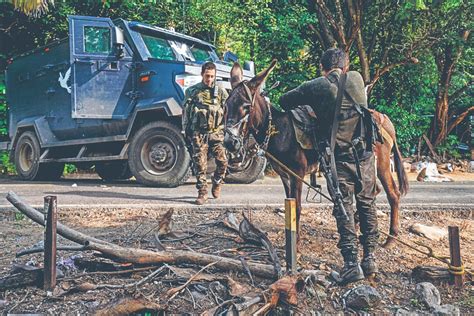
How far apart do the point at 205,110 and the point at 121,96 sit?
269 centimetres

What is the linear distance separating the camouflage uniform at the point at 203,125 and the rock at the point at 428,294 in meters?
3.54

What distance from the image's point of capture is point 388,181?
4.97 meters

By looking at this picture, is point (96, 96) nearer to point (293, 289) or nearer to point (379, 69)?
point (293, 289)

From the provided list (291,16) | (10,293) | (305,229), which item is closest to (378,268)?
(305,229)

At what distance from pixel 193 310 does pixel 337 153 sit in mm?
1788

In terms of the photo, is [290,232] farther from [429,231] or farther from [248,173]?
[248,173]

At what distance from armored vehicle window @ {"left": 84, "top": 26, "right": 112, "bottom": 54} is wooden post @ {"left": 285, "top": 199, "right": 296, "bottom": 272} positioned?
20.3 feet

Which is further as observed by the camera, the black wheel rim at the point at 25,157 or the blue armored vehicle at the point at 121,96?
the black wheel rim at the point at 25,157

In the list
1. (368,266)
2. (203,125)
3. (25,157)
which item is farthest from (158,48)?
(368,266)

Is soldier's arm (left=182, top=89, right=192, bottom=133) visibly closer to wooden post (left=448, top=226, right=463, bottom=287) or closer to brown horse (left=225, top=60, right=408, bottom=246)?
brown horse (left=225, top=60, right=408, bottom=246)

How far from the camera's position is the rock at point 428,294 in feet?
11.5

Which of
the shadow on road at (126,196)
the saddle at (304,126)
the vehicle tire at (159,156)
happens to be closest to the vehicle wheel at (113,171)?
the vehicle tire at (159,156)

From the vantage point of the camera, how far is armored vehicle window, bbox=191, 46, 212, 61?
919cm

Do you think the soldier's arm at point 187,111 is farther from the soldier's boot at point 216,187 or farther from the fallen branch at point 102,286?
the fallen branch at point 102,286
